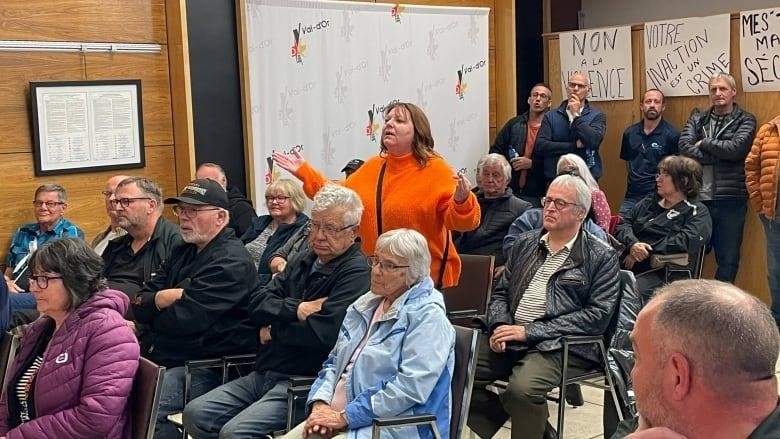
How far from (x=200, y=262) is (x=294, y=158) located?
2.97 feet

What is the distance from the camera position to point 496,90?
7.20m

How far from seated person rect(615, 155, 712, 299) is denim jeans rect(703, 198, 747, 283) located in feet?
3.68

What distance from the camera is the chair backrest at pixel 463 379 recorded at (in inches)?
103

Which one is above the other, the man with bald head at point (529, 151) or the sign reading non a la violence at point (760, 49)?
the sign reading non a la violence at point (760, 49)

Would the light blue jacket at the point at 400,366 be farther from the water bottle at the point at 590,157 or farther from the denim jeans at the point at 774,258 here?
the water bottle at the point at 590,157

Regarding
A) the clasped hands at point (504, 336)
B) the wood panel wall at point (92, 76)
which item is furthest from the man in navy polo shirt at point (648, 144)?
the wood panel wall at point (92, 76)

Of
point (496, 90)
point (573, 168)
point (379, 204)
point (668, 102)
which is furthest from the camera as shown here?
point (496, 90)

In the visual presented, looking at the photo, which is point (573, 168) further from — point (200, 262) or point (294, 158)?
point (200, 262)

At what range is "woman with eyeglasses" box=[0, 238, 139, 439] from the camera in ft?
7.68

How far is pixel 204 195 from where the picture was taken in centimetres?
331

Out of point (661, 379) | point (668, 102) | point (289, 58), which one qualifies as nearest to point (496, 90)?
point (668, 102)

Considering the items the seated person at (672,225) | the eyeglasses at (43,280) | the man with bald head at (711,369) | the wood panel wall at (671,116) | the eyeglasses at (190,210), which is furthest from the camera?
the wood panel wall at (671,116)

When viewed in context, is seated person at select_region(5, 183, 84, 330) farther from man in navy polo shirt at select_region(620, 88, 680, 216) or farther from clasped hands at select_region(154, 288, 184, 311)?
man in navy polo shirt at select_region(620, 88, 680, 216)

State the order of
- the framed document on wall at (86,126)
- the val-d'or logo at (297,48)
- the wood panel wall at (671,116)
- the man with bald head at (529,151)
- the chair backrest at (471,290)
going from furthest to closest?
the man with bald head at (529,151) < the wood panel wall at (671,116) < the val-d'or logo at (297,48) < the framed document on wall at (86,126) < the chair backrest at (471,290)
